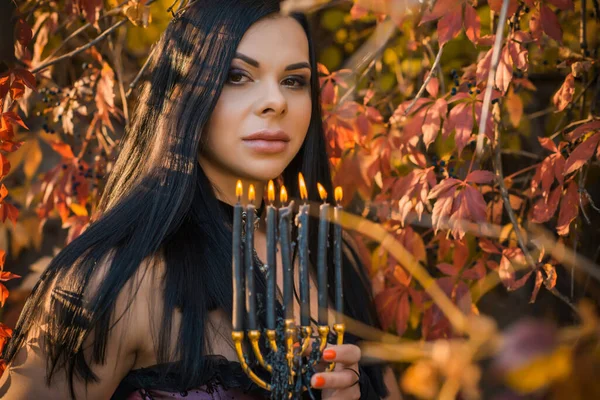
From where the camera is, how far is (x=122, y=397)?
152 centimetres

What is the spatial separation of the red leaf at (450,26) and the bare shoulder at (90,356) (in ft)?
3.02

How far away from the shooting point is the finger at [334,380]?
1284 millimetres

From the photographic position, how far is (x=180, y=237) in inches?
64.2

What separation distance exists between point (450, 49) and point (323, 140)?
1.03m

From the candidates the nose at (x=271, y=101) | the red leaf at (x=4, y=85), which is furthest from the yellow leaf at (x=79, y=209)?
the nose at (x=271, y=101)

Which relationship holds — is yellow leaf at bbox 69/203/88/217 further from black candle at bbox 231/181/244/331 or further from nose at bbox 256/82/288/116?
black candle at bbox 231/181/244/331

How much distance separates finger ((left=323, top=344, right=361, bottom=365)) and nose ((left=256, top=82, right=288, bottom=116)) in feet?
1.94

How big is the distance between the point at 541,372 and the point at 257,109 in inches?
43.7

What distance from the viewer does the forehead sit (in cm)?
167

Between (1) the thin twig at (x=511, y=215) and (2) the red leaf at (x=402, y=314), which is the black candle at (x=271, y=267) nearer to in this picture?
(1) the thin twig at (x=511, y=215)

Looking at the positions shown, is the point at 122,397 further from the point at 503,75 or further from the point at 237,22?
the point at 503,75

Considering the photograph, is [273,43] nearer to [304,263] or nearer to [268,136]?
[268,136]

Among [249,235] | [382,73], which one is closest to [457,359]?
[249,235]

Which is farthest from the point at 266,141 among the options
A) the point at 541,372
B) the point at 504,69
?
the point at 541,372
